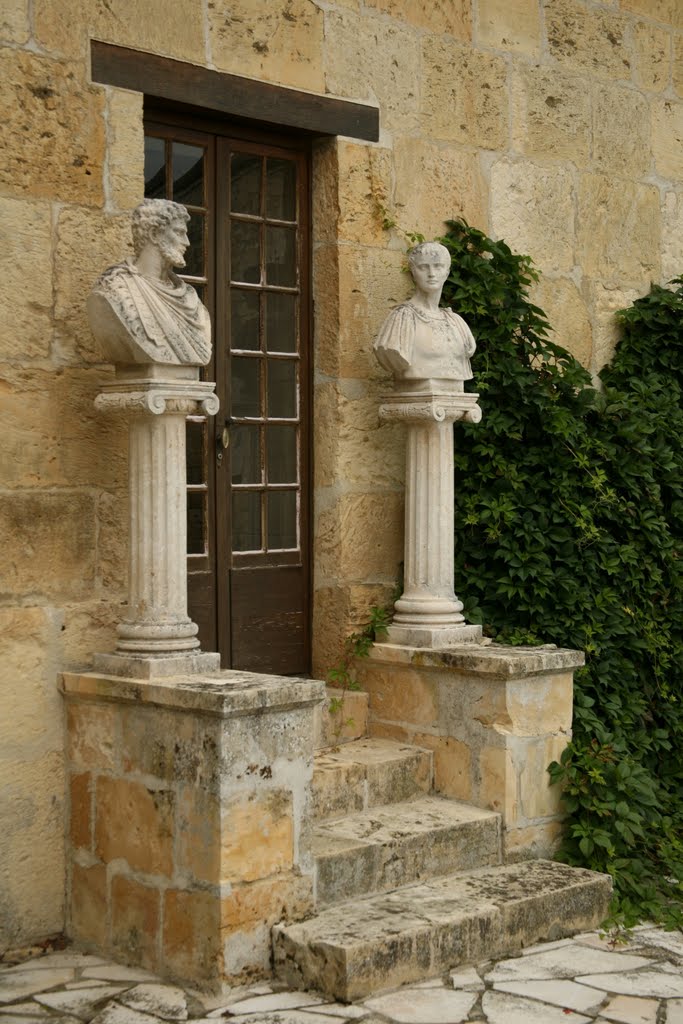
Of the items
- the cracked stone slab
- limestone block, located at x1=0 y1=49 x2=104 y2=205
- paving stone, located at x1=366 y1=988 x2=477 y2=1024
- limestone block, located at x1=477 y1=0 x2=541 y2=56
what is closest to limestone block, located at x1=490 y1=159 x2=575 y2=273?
limestone block, located at x1=477 y1=0 x2=541 y2=56

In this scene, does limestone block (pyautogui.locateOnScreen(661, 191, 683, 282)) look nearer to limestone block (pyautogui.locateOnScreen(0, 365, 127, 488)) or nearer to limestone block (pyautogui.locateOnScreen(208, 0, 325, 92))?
limestone block (pyautogui.locateOnScreen(208, 0, 325, 92))

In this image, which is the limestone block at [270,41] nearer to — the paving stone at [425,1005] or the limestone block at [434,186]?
the limestone block at [434,186]

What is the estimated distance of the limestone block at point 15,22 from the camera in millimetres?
4867

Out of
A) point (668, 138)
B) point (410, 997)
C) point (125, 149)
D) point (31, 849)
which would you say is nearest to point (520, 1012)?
point (410, 997)

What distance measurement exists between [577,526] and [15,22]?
3036mm

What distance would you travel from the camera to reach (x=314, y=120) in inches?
231

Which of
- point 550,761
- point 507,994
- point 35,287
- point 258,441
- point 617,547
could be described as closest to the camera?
point 507,994

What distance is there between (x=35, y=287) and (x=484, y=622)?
236cm

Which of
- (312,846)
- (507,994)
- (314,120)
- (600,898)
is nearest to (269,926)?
(312,846)

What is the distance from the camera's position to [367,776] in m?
5.40

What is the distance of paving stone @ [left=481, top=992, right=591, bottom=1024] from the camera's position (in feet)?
13.8

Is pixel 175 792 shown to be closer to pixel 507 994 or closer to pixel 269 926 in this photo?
pixel 269 926

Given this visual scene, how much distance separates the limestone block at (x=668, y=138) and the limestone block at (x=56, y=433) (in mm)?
3678

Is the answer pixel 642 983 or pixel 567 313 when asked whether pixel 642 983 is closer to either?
pixel 642 983
